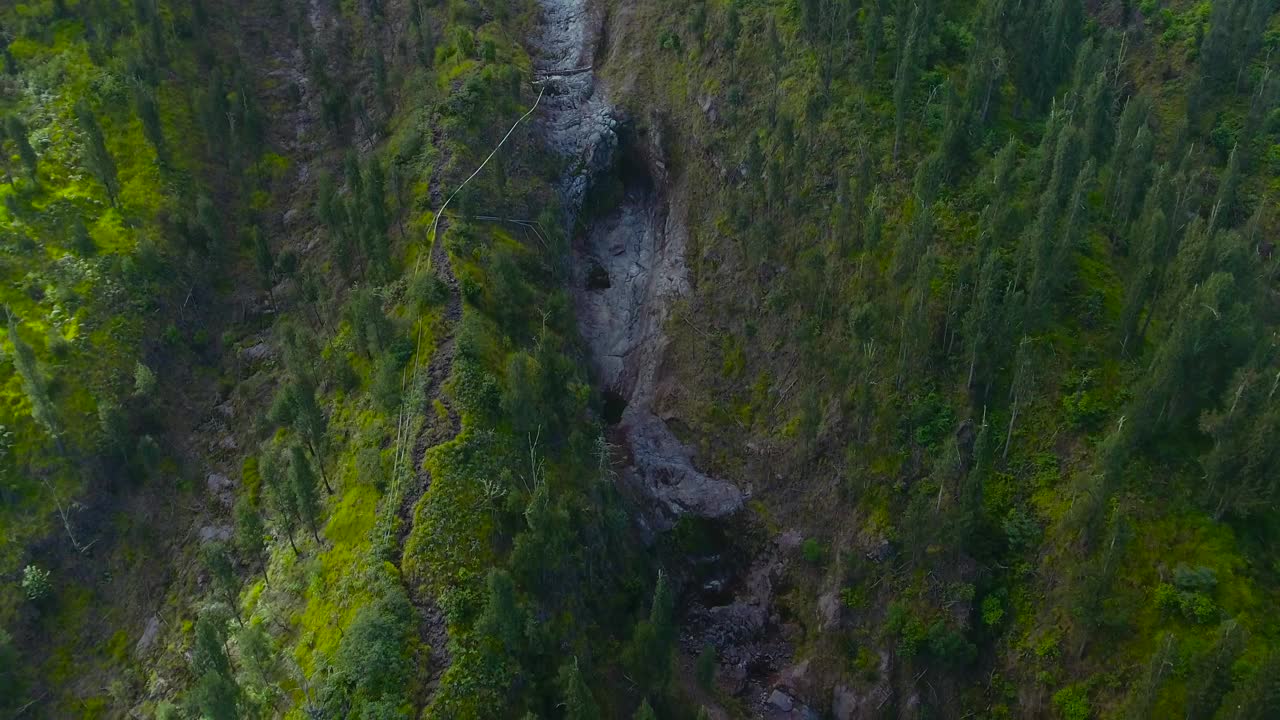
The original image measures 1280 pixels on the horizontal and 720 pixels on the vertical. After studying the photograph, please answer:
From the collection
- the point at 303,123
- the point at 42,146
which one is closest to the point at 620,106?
the point at 303,123

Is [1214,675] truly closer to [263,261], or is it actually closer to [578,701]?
[578,701]

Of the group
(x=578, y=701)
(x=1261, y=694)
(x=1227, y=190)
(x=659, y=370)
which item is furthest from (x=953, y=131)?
(x=578, y=701)

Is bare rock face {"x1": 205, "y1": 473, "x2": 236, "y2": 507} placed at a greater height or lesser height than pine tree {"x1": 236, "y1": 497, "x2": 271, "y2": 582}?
lesser

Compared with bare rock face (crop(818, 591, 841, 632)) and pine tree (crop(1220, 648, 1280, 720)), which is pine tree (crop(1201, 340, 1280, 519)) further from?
bare rock face (crop(818, 591, 841, 632))

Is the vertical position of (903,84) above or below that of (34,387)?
above

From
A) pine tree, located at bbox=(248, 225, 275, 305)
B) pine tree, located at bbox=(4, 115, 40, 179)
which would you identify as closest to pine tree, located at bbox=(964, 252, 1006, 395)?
pine tree, located at bbox=(248, 225, 275, 305)

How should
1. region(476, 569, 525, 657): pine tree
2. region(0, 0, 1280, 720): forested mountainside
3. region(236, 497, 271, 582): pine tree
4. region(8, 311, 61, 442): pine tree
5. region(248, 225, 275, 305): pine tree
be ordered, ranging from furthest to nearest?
region(248, 225, 275, 305): pine tree < region(8, 311, 61, 442): pine tree < region(236, 497, 271, 582): pine tree < region(0, 0, 1280, 720): forested mountainside < region(476, 569, 525, 657): pine tree

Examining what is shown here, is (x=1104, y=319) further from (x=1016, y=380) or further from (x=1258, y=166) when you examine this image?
(x=1258, y=166)
